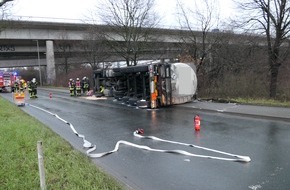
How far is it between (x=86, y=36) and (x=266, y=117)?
3432 cm

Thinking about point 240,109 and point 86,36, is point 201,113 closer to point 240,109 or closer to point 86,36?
point 240,109

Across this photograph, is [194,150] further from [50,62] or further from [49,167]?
[50,62]

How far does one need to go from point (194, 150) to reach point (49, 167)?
353cm

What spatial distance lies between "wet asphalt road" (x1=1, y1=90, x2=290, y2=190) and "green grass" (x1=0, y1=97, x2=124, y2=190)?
20.6 inches

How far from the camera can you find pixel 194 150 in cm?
786

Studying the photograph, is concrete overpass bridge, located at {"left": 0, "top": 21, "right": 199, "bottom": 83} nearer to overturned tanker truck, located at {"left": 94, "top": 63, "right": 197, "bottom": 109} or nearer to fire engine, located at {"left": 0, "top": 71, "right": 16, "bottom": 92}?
fire engine, located at {"left": 0, "top": 71, "right": 16, "bottom": 92}

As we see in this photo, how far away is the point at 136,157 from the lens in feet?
24.7

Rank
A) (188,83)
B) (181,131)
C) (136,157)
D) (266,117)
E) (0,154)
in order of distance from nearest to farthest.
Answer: (0,154) → (136,157) → (181,131) → (266,117) → (188,83)

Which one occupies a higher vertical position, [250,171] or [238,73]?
[238,73]

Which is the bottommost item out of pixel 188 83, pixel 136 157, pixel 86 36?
pixel 136 157

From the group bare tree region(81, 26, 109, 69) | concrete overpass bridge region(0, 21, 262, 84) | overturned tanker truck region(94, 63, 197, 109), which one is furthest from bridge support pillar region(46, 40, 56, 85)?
overturned tanker truck region(94, 63, 197, 109)

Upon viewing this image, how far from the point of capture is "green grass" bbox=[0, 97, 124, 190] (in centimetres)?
529

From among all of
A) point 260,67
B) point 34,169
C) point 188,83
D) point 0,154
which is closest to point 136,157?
point 34,169

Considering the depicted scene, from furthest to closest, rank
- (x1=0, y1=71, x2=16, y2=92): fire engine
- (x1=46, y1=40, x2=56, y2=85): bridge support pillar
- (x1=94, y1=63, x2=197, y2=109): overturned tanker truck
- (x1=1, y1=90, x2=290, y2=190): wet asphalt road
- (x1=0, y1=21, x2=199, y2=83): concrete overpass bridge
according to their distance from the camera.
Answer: (x1=46, y1=40, x2=56, y2=85): bridge support pillar, (x1=0, y1=71, x2=16, y2=92): fire engine, (x1=0, y1=21, x2=199, y2=83): concrete overpass bridge, (x1=94, y1=63, x2=197, y2=109): overturned tanker truck, (x1=1, y1=90, x2=290, y2=190): wet asphalt road
